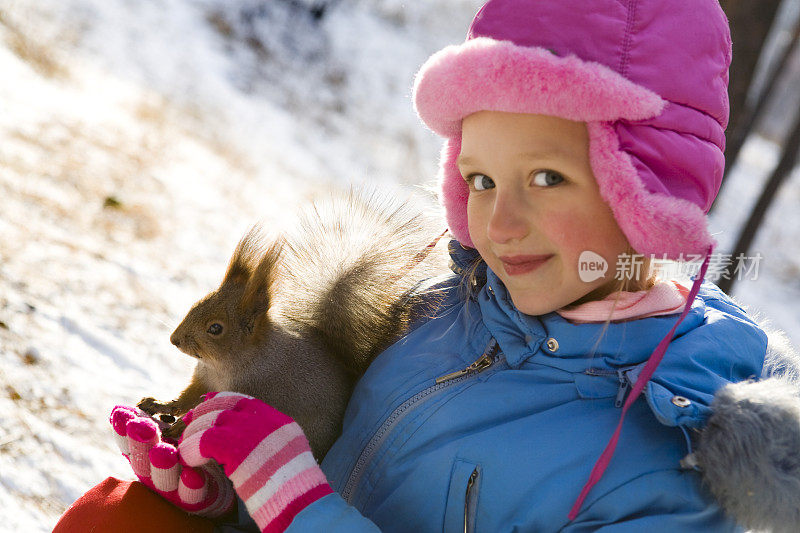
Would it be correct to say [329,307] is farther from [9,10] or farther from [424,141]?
[424,141]

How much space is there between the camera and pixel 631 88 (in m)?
1.16

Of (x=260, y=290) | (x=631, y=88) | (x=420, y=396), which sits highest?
(x=631, y=88)

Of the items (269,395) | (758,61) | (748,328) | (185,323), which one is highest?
(758,61)

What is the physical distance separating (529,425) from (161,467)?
684mm

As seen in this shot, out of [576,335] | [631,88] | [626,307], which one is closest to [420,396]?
[576,335]

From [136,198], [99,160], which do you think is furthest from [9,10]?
[136,198]

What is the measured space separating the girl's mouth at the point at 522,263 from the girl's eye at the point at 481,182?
142mm

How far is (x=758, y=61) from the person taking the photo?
2873 millimetres

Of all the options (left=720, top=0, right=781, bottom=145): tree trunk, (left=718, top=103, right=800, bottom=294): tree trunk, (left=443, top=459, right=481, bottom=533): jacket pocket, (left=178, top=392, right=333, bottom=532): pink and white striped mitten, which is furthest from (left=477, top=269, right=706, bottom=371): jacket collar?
(left=718, top=103, right=800, bottom=294): tree trunk

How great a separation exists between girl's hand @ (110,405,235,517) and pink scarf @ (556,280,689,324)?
77cm

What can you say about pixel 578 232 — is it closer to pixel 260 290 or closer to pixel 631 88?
pixel 631 88

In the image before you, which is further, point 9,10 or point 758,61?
point 9,10

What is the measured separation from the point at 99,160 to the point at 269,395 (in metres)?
3.90

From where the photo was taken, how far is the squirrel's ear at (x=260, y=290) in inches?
58.3
